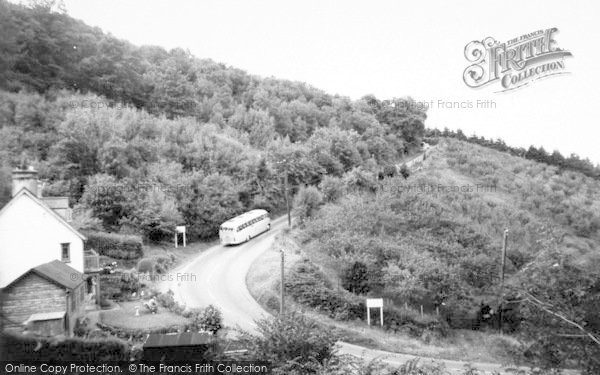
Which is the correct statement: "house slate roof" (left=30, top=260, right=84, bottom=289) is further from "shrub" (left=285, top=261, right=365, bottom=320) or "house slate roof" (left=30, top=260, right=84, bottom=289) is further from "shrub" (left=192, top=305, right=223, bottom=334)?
"shrub" (left=285, top=261, right=365, bottom=320)

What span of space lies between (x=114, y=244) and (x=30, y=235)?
777 centimetres

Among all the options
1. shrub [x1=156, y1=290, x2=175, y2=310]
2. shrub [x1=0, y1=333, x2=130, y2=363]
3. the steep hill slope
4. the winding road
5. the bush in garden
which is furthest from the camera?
the bush in garden

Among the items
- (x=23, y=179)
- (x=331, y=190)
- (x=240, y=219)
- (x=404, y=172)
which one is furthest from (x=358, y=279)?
(x=404, y=172)

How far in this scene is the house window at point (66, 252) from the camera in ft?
42.2

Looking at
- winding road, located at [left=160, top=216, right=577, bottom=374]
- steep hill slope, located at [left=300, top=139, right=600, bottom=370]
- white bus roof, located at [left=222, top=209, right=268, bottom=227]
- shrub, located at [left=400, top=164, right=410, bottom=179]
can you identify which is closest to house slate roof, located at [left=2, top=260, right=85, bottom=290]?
winding road, located at [left=160, top=216, right=577, bottom=374]

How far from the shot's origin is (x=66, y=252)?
42.6ft

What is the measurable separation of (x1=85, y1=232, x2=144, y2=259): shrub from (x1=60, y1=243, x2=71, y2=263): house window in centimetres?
586

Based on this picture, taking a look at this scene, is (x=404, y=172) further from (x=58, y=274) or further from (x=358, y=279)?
(x=58, y=274)

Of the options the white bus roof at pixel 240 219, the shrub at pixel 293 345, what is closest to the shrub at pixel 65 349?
the shrub at pixel 293 345

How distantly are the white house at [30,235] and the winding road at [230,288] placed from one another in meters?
5.08

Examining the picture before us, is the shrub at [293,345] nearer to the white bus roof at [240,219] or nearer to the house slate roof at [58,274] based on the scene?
the house slate roof at [58,274]

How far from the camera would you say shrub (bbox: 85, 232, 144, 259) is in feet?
61.8

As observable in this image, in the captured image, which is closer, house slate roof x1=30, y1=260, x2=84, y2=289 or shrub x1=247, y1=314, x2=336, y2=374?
shrub x1=247, y1=314, x2=336, y2=374

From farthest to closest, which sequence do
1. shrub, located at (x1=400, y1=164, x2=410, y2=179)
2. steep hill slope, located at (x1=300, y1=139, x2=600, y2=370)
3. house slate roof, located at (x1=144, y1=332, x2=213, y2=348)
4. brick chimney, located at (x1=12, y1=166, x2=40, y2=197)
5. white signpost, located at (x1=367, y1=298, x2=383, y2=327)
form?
shrub, located at (x1=400, y1=164, x2=410, y2=179) → white signpost, located at (x1=367, y1=298, x2=383, y2=327) → brick chimney, located at (x1=12, y1=166, x2=40, y2=197) → house slate roof, located at (x1=144, y1=332, x2=213, y2=348) → steep hill slope, located at (x1=300, y1=139, x2=600, y2=370)
